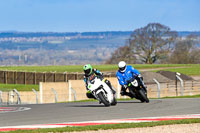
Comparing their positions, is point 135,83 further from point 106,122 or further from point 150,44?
point 150,44

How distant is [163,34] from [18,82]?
3790cm

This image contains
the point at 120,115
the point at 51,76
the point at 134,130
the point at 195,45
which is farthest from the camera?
the point at 195,45

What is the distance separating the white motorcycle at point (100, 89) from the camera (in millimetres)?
19359

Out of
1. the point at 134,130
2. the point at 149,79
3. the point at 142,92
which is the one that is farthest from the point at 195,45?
the point at 134,130

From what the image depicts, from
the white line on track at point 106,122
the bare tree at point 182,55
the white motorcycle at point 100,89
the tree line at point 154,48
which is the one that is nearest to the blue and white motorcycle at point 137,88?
the white motorcycle at point 100,89

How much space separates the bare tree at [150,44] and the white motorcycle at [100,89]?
284ft

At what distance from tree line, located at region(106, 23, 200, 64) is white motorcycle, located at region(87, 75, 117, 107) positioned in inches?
3402

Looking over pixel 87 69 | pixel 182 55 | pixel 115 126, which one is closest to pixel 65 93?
pixel 87 69

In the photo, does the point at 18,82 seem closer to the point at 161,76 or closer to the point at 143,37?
the point at 161,76

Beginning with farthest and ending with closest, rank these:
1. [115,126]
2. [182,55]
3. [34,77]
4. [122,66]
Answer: [182,55] < [34,77] < [122,66] < [115,126]

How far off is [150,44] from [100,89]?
291ft

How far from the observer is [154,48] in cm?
10688

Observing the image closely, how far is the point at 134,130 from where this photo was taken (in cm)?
1252

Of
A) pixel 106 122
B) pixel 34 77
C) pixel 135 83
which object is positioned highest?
pixel 135 83
